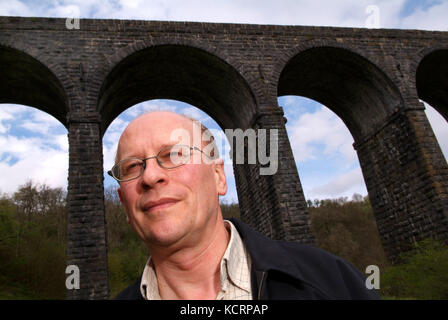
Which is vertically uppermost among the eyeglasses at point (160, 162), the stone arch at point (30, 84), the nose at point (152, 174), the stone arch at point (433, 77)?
the stone arch at point (433, 77)

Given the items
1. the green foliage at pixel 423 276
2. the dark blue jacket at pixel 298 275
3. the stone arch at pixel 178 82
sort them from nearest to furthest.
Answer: the dark blue jacket at pixel 298 275 < the green foliage at pixel 423 276 < the stone arch at pixel 178 82

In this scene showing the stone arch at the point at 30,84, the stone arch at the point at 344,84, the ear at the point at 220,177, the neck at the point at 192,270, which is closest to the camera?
the neck at the point at 192,270

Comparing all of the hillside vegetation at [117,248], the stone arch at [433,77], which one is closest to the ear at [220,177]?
the hillside vegetation at [117,248]

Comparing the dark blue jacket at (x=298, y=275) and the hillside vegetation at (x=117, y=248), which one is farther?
the hillside vegetation at (x=117, y=248)

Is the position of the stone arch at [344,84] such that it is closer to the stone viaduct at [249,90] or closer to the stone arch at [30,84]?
the stone viaduct at [249,90]

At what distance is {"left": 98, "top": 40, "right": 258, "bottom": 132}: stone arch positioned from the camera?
29.8 ft

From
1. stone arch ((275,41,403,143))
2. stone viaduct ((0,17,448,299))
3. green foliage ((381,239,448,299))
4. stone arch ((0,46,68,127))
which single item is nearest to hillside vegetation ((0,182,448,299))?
green foliage ((381,239,448,299))

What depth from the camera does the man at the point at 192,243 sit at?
Answer: 1405 mm

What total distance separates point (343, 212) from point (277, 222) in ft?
72.8

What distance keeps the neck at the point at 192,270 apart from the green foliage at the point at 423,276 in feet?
24.3

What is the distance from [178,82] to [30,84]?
4.23m

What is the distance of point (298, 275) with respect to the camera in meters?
1.36
